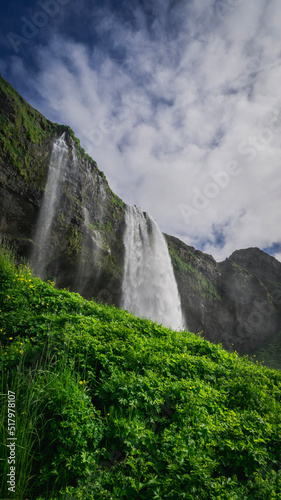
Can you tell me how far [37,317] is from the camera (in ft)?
14.4

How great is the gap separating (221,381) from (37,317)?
11.1 feet

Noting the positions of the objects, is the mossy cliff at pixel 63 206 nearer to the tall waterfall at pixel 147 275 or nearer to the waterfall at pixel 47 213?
the waterfall at pixel 47 213

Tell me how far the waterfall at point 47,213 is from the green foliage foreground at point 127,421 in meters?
12.1

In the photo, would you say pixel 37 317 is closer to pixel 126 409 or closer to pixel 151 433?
pixel 126 409

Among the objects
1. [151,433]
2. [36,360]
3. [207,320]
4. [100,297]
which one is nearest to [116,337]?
[36,360]

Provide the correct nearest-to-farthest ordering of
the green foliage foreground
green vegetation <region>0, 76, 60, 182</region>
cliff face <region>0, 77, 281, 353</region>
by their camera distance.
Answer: the green foliage foreground → green vegetation <region>0, 76, 60, 182</region> → cliff face <region>0, 77, 281, 353</region>

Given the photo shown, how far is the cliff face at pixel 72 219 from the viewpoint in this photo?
46.8ft

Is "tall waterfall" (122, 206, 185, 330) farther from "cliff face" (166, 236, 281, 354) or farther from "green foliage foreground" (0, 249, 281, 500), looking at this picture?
"green foliage foreground" (0, 249, 281, 500)

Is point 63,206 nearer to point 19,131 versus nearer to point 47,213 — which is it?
point 47,213

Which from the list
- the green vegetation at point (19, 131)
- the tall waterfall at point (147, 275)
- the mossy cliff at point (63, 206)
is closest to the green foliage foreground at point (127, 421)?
the mossy cliff at point (63, 206)

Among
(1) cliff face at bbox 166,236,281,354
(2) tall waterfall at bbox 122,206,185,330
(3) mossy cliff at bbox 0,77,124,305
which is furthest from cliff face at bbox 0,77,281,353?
(2) tall waterfall at bbox 122,206,185,330

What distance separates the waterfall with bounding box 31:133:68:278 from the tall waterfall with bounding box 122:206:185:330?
25.6 ft

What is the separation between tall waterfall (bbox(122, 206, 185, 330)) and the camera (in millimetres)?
22188

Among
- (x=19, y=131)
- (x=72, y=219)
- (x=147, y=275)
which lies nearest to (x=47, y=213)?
(x=72, y=219)
